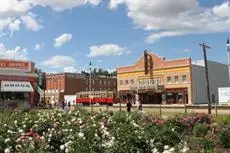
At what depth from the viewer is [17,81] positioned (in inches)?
2309

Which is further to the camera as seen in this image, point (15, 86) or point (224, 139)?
point (15, 86)

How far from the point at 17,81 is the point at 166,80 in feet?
127

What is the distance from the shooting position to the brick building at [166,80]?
275 ft

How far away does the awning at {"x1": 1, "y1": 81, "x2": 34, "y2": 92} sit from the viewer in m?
57.0

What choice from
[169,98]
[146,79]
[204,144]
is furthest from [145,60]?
[204,144]

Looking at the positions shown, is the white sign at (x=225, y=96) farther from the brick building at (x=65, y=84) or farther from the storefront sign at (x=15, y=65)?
the brick building at (x=65, y=84)

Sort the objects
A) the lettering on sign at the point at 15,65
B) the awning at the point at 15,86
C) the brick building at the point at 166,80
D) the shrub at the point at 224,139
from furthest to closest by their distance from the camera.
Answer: the brick building at the point at 166,80
the lettering on sign at the point at 15,65
the awning at the point at 15,86
the shrub at the point at 224,139

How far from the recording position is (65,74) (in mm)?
123375

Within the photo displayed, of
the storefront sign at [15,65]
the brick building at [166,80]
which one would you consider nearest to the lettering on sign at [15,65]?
the storefront sign at [15,65]

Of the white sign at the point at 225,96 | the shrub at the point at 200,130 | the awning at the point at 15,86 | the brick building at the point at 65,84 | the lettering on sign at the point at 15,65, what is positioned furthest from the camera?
the brick building at the point at 65,84

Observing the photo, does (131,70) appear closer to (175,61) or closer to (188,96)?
(175,61)

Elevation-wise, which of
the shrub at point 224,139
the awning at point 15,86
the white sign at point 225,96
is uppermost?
the awning at point 15,86

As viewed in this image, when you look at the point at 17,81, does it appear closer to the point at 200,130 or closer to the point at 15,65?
the point at 15,65

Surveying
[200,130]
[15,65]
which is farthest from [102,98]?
[200,130]
